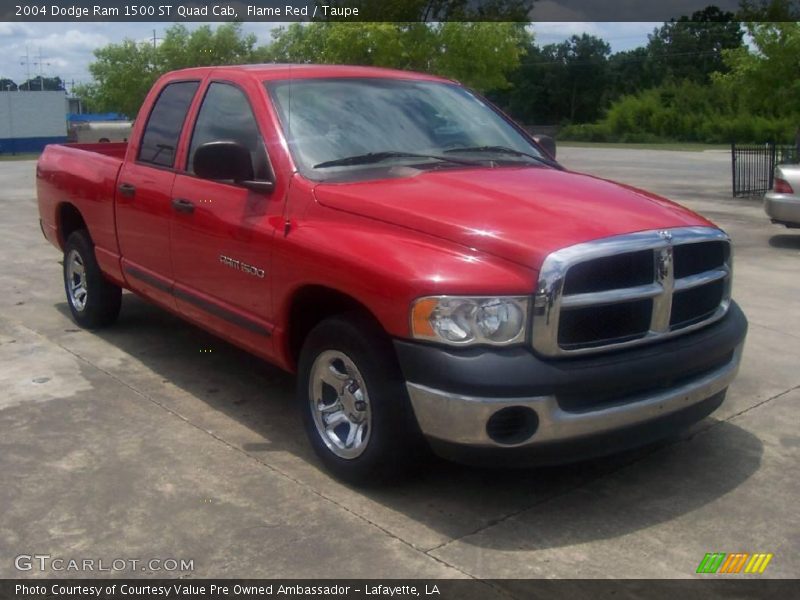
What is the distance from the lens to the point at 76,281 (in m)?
7.52

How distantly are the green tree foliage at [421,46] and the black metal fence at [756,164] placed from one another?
6.12 meters

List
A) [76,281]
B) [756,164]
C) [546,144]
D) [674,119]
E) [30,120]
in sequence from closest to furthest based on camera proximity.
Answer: [546,144], [76,281], [756,164], [674,119], [30,120]

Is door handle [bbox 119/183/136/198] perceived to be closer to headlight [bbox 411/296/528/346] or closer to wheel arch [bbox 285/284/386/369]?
wheel arch [bbox 285/284/386/369]

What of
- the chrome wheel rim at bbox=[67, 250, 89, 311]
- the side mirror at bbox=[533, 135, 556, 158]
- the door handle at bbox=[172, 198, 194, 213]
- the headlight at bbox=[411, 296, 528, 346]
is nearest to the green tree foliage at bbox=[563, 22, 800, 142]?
the side mirror at bbox=[533, 135, 556, 158]

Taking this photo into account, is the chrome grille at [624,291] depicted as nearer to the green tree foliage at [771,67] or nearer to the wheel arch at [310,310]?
the wheel arch at [310,310]

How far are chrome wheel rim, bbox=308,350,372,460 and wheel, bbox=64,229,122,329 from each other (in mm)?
3135

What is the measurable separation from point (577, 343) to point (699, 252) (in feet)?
2.98

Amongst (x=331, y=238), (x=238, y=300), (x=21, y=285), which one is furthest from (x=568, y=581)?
(x=21, y=285)

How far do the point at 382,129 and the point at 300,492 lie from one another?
2.01 meters

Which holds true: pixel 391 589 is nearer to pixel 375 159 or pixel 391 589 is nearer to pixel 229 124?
pixel 375 159

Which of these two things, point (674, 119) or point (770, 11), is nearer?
point (770, 11)

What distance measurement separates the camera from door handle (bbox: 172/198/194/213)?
544cm

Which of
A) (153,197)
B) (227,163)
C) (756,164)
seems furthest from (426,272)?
(756,164)

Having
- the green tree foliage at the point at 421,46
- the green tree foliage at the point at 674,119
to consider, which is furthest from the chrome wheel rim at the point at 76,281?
the green tree foliage at the point at 674,119
